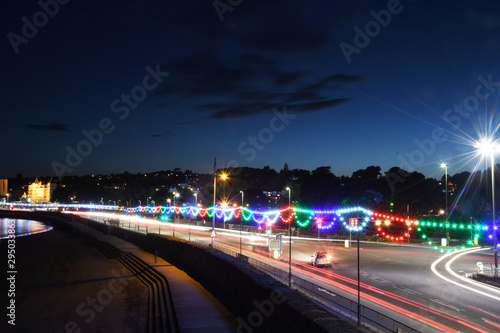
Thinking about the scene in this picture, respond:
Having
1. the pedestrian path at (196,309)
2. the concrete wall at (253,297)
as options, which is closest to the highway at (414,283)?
the concrete wall at (253,297)

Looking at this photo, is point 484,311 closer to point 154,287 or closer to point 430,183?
point 154,287

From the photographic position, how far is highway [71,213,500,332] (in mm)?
18344

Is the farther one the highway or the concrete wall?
the highway

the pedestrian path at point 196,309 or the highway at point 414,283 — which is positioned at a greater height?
the pedestrian path at point 196,309

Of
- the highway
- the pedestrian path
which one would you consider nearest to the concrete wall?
the pedestrian path

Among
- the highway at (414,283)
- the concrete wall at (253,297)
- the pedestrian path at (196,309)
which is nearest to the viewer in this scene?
the concrete wall at (253,297)

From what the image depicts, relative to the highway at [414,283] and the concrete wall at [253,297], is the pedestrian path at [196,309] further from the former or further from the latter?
the highway at [414,283]

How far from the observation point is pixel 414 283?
88.5 feet

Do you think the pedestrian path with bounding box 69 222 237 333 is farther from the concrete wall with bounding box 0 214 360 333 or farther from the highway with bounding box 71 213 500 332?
the highway with bounding box 71 213 500 332

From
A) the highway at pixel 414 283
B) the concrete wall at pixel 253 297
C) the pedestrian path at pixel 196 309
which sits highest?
the concrete wall at pixel 253 297

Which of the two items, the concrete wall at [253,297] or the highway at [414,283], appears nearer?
the concrete wall at [253,297]

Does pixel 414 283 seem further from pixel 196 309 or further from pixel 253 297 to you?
pixel 253 297

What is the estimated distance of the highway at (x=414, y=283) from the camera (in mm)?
18344

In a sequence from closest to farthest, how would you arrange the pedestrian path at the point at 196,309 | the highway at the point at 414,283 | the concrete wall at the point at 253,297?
the concrete wall at the point at 253,297 → the pedestrian path at the point at 196,309 → the highway at the point at 414,283
